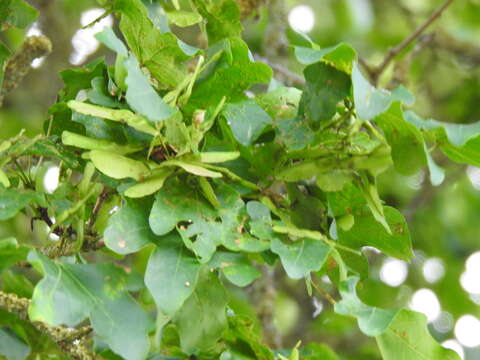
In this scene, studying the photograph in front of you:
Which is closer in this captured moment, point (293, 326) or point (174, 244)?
point (174, 244)

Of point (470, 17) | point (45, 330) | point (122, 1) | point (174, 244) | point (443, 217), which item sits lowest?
point (443, 217)

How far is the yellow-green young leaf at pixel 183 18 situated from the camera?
732 millimetres

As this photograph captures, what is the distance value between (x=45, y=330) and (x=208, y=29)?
33 cm

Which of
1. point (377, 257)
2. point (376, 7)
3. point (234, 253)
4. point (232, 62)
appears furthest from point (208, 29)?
point (376, 7)

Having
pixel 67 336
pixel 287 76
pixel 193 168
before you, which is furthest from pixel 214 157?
pixel 287 76

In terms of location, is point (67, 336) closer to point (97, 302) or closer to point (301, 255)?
point (97, 302)

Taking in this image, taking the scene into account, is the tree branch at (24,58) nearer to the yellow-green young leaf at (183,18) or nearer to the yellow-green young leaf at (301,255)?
the yellow-green young leaf at (183,18)

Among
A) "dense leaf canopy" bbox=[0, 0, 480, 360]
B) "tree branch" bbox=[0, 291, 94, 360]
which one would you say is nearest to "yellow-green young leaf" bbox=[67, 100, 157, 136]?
"dense leaf canopy" bbox=[0, 0, 480, 360]

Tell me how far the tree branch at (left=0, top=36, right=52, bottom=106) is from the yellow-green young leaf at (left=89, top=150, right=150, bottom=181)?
36cm

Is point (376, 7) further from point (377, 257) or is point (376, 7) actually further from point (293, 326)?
point (293, 326)

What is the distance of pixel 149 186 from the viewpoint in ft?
1.96

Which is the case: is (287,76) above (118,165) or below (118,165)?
below

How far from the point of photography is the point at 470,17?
7.25ft

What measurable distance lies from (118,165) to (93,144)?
1.2 inches
